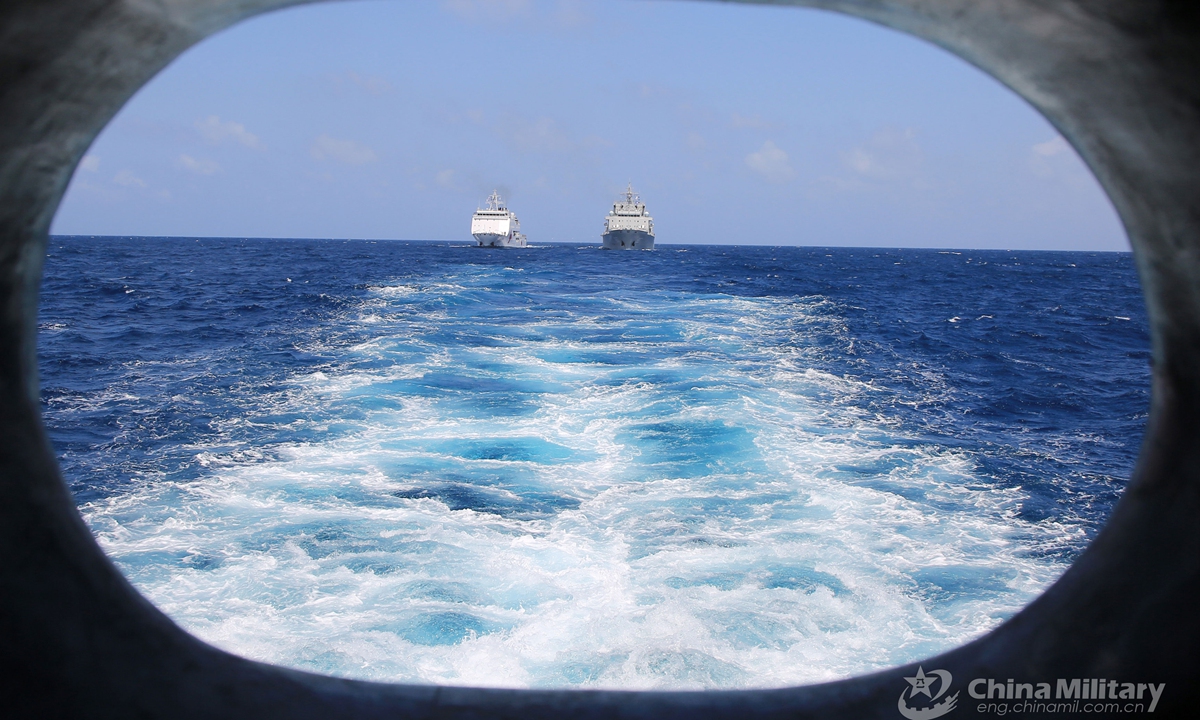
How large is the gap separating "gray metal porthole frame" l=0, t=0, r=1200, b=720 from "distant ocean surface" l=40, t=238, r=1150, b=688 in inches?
131

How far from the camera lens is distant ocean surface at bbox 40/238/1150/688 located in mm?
5750

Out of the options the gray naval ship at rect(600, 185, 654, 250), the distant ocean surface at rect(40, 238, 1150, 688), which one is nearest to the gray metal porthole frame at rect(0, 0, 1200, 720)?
the distant ocean surface at rect(40, 238, 1150, 688)

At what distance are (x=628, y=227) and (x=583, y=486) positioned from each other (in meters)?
64.2

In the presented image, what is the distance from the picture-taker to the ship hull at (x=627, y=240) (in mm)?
71750

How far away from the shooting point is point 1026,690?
1.97 metres

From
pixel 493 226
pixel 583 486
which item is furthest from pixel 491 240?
pixel 583 486

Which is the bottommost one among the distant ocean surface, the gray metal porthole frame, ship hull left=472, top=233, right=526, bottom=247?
the distant ocean surface

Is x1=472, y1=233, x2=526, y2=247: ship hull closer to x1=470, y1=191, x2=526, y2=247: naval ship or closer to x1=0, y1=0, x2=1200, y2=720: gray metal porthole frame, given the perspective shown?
x1=470, y1=191, x2=526, y2=247: naval ship

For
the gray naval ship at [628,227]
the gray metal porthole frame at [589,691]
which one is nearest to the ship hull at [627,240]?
the gray naval ship at [628,227]

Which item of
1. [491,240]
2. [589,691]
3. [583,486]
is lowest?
[583,486]

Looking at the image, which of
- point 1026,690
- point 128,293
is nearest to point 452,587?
point 1026,690

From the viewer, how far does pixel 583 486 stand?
8883mm

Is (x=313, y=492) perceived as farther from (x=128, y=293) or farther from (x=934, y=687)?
(x=128, y=293)

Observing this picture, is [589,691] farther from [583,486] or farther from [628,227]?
[628,227]
